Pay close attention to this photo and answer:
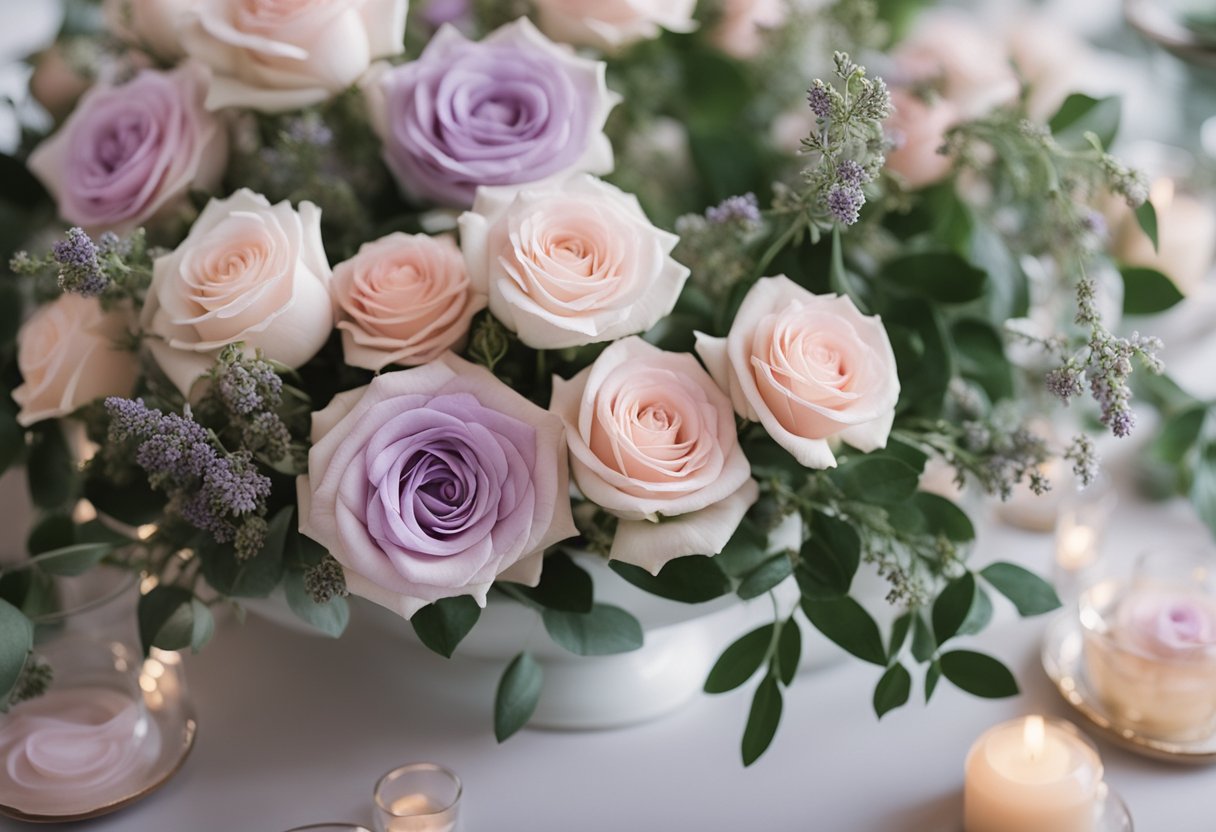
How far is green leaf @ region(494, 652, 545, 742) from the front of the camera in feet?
2.26

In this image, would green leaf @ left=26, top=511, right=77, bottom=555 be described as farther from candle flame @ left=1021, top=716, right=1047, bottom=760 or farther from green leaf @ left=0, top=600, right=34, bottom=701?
candle flame @ left=1021, top=716, right=1047, bottom=760

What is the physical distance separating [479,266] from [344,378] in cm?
12

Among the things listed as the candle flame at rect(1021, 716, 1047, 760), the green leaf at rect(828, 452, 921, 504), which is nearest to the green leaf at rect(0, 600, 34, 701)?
the green leaf at rect(828, 452, 921, 504)

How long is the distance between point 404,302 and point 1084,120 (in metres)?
0.52

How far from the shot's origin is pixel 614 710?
77 cm

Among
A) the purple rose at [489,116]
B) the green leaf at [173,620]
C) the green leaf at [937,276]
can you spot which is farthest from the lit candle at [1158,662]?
the green leaf at [173,620]

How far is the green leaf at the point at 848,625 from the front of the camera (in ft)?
2.19

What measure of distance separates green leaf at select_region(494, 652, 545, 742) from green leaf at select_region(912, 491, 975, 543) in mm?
252

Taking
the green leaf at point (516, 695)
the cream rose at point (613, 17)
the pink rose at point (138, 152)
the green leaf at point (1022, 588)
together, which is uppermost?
the cream rose at point (613, 17)

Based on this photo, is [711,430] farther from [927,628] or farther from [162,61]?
[162,61]

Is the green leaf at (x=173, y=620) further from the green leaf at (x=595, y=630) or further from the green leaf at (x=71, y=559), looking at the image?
the green leaf at (x=595, y=630)

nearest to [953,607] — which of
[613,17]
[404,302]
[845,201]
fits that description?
[845,201]

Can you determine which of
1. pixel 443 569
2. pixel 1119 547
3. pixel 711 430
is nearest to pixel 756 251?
pixel 711 430

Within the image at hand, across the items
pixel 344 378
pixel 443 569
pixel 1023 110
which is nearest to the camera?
pixel 443 569
